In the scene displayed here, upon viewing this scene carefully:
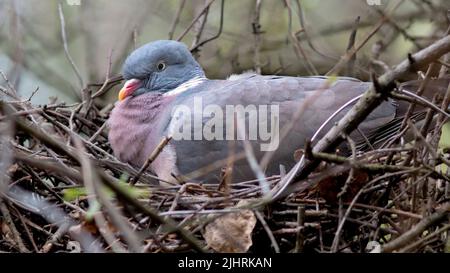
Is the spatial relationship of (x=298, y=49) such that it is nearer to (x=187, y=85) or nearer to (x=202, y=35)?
(x=187, y=85)

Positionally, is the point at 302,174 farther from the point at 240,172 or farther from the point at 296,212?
the point at 240,172

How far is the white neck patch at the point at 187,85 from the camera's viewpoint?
4824mm

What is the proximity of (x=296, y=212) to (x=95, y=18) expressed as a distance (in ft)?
9.54

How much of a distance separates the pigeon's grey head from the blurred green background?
1.54ft

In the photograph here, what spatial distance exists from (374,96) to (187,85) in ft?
7.52

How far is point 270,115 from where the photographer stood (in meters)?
4.10

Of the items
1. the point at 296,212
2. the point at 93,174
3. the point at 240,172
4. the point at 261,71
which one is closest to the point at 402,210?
the point at 296,212

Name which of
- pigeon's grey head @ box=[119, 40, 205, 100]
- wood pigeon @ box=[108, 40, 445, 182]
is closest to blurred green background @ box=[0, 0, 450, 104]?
pigeon's grey head @ box=[119, 40, 205, 100]

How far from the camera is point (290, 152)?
4027 mm

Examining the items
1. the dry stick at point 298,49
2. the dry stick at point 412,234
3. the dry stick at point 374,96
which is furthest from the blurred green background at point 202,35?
the dry stick at point 412,234

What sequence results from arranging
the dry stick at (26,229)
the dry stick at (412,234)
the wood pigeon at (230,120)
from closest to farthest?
1. the dry stick at (412,234)
2. the dry stick at (26,229)
3. the wood pigeon at (230,120)

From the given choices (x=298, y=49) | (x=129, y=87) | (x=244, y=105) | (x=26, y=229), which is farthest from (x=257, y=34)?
(x=26, y=229)

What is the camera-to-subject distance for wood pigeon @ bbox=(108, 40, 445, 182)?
Answer: 4.04 m

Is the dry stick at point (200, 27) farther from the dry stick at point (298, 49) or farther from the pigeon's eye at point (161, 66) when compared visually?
the dry stick at point (298, 49)
